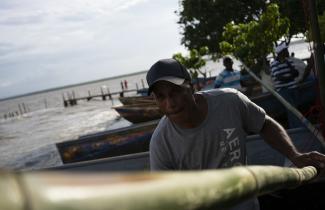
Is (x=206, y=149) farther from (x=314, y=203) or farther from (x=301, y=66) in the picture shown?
(x=301, y=66)

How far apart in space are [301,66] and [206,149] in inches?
286

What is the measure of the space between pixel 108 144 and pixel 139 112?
6462 millimetres

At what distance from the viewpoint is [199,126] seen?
2.23m

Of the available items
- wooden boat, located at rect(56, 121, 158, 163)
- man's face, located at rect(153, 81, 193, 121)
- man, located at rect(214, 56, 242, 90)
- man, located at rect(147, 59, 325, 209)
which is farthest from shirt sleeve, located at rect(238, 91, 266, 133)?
wooden boat, located at rect(56, 121, 158, 163)

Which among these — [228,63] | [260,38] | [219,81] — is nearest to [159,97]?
[228,63]

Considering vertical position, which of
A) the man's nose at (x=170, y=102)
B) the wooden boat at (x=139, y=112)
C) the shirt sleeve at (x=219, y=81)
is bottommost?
the wooden boat at (x=139, y=112)

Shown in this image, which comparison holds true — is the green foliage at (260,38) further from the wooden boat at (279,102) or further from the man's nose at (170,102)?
the man's nose at (170,102)

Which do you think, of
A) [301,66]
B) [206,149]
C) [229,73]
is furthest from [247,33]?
[206,149]

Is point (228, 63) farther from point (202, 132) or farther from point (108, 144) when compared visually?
point (202, 132)

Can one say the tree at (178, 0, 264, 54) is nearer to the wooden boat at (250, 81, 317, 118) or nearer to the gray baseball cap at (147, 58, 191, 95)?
the wooden boat at (250, 81, 317, 118)

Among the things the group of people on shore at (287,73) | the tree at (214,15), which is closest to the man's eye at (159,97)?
the group of people on shore at (287,73)

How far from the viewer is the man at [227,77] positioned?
10.5 meters

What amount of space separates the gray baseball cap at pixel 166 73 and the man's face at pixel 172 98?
1.1 inches

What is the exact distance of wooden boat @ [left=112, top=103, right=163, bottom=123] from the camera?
671 inches
